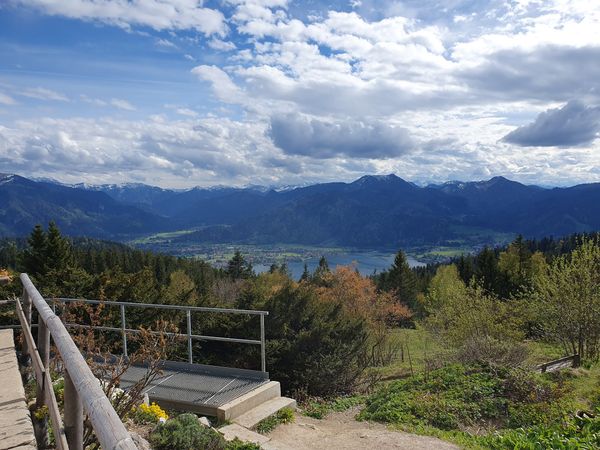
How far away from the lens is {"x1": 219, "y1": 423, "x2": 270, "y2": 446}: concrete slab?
6.25 m

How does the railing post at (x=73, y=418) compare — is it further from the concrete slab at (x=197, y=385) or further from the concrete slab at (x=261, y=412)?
the concrete slab at (x=261, y=412)

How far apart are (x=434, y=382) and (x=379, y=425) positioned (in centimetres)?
237

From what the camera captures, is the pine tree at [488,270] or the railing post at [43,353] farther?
the pine tree at [488,270]

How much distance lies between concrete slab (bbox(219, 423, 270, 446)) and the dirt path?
0.16m

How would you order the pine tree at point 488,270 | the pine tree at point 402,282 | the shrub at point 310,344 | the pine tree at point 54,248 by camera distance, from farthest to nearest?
the pine tree at point 402,282, the pine tree at point 488,270, the pine tree at point 54,248, the shrub at point 310,344

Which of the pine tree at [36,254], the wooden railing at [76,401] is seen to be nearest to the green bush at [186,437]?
the wooden railing at [76,401]

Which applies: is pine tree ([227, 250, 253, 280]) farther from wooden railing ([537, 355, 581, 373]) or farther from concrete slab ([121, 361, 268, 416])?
concrete slab ([121, 361, 268, 416])

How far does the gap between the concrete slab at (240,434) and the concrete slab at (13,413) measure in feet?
8.91

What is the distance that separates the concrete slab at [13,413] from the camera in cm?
323

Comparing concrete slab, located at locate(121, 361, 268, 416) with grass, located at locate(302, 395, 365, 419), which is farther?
grass, located at locate(302, 395, 365, 419)

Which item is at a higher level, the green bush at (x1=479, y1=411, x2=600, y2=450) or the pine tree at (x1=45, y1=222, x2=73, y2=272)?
the pine tree at (x1=45, y1=222, x2=73, y2=272)

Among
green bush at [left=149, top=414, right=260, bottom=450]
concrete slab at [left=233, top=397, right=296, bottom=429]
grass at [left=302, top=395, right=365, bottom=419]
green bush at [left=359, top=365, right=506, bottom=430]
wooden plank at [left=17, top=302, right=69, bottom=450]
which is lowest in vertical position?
grass at [left=302, top=395, right=365, bottom=419]

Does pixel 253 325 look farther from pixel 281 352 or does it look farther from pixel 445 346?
pixel 445 346

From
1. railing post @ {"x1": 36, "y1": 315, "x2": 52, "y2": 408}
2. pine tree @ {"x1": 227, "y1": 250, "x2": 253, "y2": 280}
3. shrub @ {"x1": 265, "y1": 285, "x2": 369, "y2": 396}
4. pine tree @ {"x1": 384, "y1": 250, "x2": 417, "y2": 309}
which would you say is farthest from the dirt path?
pine tree @ {"x1": 227, "y1": 250, "x2": 253, "y2": 280}
